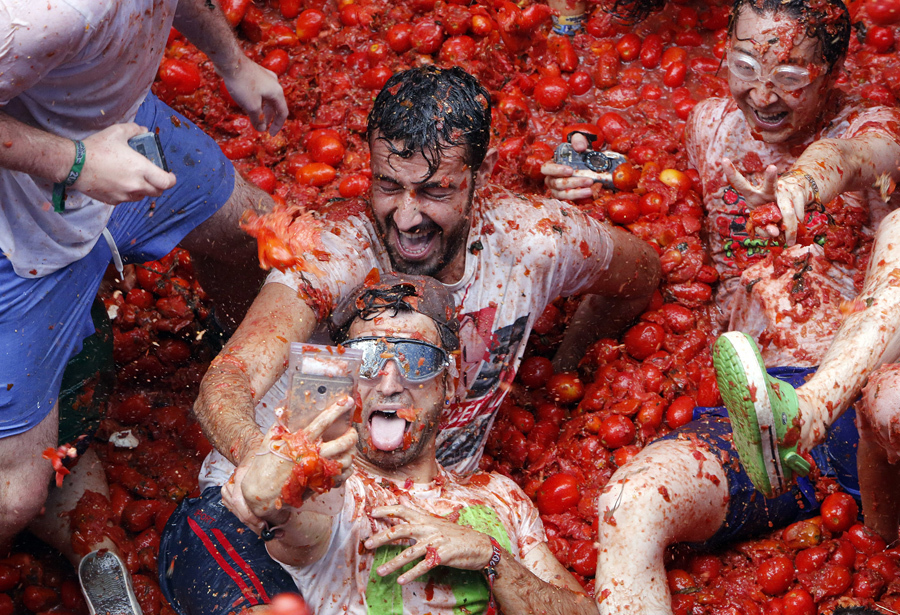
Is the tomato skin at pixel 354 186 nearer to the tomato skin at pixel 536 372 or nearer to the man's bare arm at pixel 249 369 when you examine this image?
the tomato skin at pixel 536 372

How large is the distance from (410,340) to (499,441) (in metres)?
1.23

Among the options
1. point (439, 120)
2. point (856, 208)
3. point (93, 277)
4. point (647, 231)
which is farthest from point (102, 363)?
point (856, 208)

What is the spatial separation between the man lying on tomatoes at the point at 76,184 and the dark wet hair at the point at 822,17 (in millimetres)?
1952

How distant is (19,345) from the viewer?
9.53 ft

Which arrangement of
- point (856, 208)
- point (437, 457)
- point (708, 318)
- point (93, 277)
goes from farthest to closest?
point (708, 318) → point (856, 208) → point (437, 457) → point (93, 277)

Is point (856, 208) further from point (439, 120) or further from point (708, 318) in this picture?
point (439, 120)

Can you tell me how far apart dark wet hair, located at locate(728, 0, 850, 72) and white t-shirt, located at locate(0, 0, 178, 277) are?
224 cm

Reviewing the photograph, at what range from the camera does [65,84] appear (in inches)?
104

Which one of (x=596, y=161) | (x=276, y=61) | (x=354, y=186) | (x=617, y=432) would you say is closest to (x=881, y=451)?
(x=617, y=432)

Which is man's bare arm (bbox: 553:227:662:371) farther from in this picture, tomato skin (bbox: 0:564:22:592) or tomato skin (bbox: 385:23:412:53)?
tomato skin (bbox: 0:564:22:592)

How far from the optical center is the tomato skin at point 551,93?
490cm

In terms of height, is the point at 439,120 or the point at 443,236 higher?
the point at 439,120

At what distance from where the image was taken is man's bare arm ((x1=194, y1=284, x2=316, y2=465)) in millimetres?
2622

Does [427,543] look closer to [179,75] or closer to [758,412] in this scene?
[758,412]
